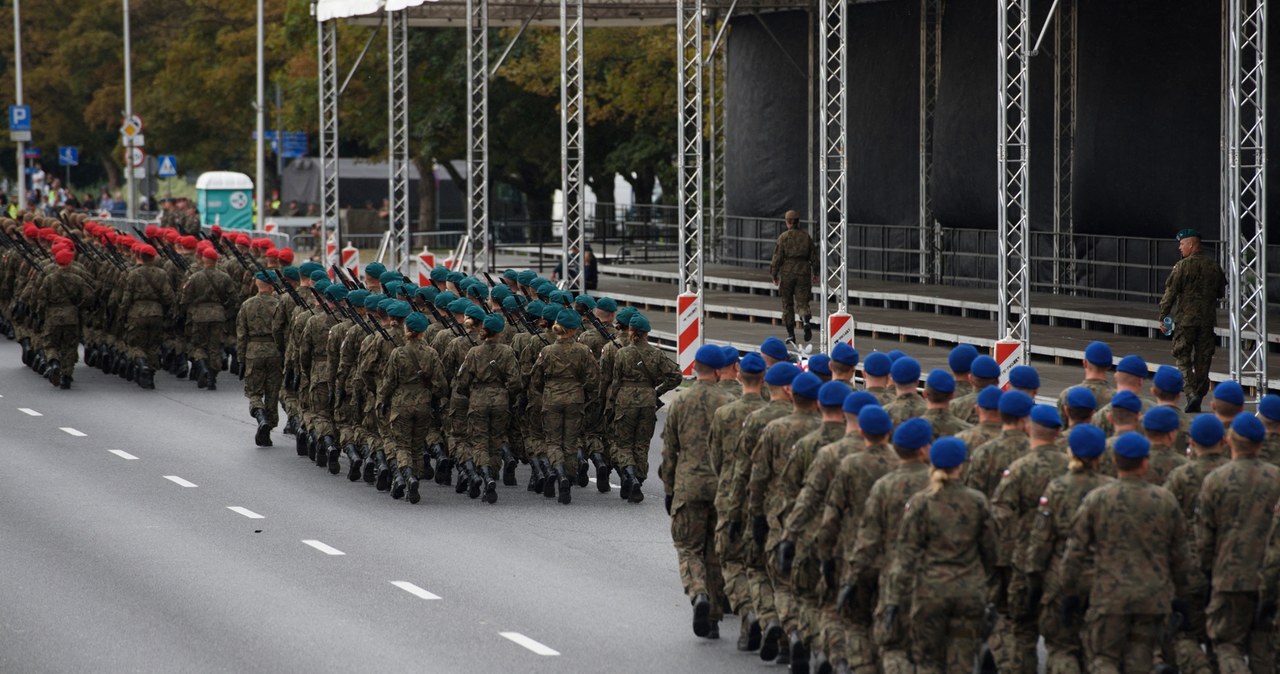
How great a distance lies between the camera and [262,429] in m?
21.0

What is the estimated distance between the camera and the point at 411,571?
47.1 feet

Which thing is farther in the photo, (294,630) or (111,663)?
(294,630)

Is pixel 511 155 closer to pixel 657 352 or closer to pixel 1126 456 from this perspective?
pixel 657 352

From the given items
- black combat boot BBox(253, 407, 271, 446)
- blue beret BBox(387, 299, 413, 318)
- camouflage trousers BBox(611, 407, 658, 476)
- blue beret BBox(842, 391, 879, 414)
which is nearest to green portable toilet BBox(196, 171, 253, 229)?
black combat boot BBox(253, 407, 271, 446)

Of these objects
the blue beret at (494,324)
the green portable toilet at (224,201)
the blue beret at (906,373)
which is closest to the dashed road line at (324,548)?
the blue beret at (494,324)

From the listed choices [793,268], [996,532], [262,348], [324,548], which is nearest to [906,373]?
[996,532]

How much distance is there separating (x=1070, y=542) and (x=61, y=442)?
14.5 m

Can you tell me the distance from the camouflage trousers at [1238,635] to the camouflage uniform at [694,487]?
3.28 m

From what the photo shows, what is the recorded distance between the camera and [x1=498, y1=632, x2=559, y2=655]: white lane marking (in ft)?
38.9

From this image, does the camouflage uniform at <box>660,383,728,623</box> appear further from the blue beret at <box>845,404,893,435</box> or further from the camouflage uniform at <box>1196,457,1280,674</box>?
the camouflage uniform at <box>1196,457,1280,674</box>

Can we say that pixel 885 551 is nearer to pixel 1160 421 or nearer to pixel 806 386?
pixel 1160 421

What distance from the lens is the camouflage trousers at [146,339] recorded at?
26.3 metres

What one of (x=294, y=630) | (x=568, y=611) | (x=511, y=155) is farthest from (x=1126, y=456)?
(x=511, y=155)

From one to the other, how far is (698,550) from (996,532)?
2.95 m
